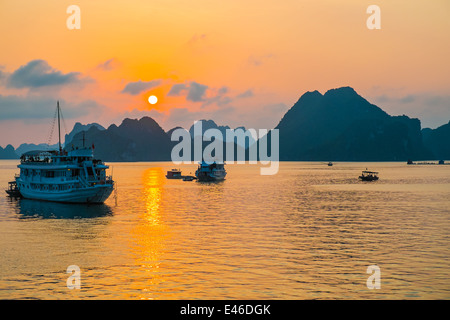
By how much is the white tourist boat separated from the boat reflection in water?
1.66 metres

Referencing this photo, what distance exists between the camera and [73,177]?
74250 mm

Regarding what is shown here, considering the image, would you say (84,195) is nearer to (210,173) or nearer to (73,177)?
(73,177)

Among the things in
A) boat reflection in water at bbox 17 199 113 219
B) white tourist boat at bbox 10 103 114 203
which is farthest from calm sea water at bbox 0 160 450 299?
white tourist boat at bbox 10 103 114 203

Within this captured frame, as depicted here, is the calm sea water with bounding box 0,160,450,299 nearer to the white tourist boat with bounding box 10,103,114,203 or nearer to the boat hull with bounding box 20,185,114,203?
the boat hull with bounding box 20,185,114,203

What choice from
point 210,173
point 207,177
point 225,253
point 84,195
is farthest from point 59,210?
point 210,173

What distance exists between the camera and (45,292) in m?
25.2

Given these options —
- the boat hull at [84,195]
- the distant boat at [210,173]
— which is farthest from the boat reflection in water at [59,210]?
the distant boat at [210,173]

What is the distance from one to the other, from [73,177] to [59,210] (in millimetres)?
7617

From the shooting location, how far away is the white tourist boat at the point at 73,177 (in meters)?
73.5

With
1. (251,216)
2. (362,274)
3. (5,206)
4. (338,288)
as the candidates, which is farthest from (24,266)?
(5,206)

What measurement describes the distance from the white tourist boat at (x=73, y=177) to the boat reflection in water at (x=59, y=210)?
1.66m

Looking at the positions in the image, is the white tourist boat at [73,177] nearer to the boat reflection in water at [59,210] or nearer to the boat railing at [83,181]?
the boat railing at [83,181]

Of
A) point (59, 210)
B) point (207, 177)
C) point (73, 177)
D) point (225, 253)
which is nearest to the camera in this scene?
point (225, 253)
